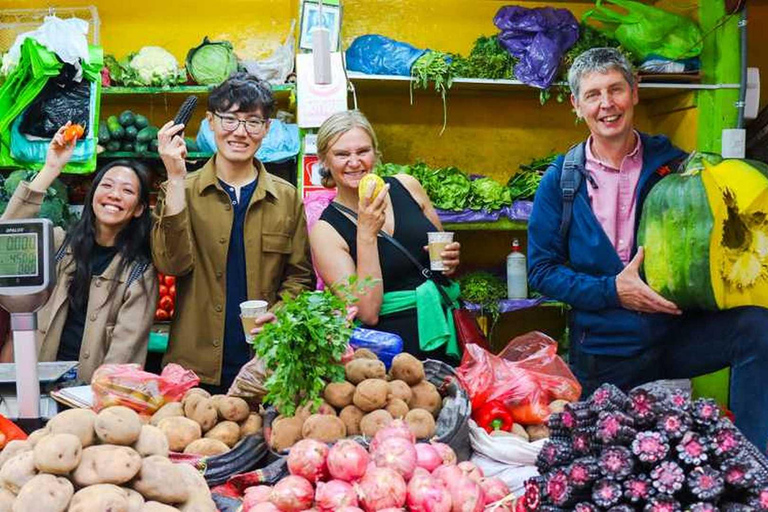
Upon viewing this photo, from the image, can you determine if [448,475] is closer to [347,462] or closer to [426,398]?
[347,462]

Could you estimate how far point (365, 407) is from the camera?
95.1 inches

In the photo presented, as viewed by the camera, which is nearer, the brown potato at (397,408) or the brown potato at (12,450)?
the brown potato at (12,450)

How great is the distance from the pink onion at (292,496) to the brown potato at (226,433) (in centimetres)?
54

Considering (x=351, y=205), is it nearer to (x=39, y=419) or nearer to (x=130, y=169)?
(x=130, y=169)

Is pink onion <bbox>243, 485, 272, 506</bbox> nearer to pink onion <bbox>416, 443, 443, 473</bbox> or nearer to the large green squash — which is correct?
pink onion <bbox>416, 443, 443, 473</bbox>

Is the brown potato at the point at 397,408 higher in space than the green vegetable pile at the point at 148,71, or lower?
lower

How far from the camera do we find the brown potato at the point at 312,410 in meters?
2.40

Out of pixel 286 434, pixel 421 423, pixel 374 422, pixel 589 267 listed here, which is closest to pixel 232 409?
pixel 286 434

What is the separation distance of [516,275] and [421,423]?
336 cm

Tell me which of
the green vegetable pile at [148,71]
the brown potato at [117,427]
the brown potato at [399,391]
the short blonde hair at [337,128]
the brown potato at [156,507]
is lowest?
the brown potato at [156,507]

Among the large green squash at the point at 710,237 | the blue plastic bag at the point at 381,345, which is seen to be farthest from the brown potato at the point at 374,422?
the large green squash at the point at 710,237

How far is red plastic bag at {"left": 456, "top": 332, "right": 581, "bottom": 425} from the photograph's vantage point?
2756 mm

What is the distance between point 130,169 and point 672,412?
2467mm

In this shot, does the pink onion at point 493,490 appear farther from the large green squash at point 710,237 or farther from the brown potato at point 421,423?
the large green squash at point 710,237
